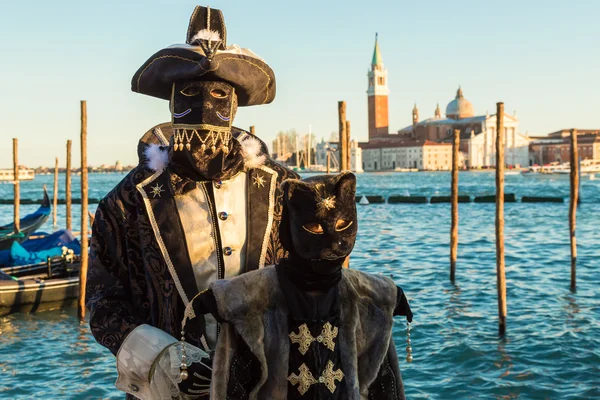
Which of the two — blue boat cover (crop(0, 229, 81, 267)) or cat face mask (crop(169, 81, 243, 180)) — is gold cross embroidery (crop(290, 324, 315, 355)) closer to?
cat face mask (crop(169, 81, 243, 180))

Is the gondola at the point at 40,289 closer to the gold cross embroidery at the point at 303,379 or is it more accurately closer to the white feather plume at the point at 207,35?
the white feather plume at the point at 207,35

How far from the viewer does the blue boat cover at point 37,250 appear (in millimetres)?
13656

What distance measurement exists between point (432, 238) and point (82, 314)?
1483 cm

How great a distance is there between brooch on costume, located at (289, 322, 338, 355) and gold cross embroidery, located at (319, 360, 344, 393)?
41 millimetres

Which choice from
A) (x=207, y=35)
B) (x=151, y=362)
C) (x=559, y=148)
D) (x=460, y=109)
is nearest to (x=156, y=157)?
(x=207, y=35)

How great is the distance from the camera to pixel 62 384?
8352 mm

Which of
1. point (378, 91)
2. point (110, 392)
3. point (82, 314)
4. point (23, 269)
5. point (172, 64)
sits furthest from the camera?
point (378, 91)

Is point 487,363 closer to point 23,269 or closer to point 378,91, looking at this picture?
point 23,269

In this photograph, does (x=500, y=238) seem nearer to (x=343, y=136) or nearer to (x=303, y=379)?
(x=343, y=136)

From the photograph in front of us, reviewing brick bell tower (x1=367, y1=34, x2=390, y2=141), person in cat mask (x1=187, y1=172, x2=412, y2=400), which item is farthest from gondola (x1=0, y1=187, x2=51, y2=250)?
brick bell tower (x1=367, y1=34, x2=390, y2=141)

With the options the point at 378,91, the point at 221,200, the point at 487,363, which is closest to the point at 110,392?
the point at 487,363

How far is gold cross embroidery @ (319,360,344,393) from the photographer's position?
1.46 m

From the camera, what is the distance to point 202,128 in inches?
68.6

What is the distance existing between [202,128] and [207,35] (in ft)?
0.86
